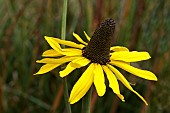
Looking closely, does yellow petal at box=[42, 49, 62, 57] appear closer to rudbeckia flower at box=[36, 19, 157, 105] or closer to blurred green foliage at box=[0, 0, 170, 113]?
rudbeckia flower at box=[36, 19, 157, 105]

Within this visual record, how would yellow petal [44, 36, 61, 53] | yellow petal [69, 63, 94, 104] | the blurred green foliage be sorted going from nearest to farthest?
yellow petal [69, 63, 94, 104] → yellow petal [44, 36, 61, 53] → the blurred green foliage

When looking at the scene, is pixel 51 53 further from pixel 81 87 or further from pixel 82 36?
pixel 82 36

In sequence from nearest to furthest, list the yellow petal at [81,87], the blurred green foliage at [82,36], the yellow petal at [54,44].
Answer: the yellow petal at [81,87]
the yellow petal at [54,44]
the blurred green foliage at [82,36]

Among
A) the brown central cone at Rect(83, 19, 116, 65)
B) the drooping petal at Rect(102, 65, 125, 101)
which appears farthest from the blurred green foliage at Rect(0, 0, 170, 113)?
the drooping petal at Rect(102, 65, 125, 101)

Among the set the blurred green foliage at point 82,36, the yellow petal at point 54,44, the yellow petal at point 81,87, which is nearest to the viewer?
the yellow petal at point 81,87

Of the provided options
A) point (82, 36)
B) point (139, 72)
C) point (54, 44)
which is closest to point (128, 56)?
point (139, 72)

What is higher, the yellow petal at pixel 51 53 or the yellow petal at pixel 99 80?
the yellow petal at pixel 51 53

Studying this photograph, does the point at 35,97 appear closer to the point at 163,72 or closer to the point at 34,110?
the point at 34,110

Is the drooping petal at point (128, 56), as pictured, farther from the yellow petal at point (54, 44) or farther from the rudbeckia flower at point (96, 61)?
the yellow petal at point (54, 44)

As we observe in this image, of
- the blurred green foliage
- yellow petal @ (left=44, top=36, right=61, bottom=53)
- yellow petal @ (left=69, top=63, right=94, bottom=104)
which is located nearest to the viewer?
yellow petal @ (left=69, top=63, right=94, bottom=104)

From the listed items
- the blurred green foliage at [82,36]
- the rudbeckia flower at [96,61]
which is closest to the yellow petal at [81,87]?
the rudbeckia flower at [96,61]
